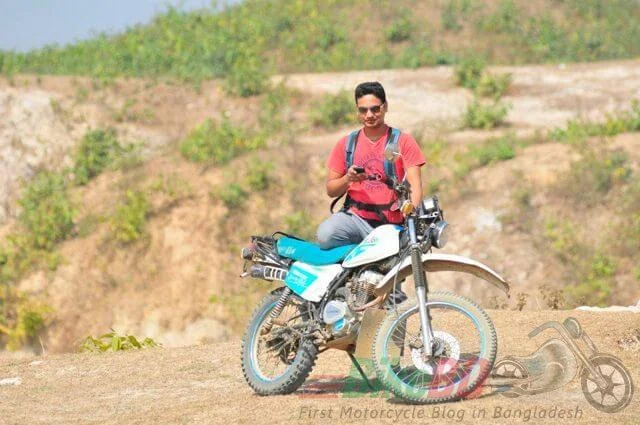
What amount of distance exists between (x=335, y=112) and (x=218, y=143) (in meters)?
2.47

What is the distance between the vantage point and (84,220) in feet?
66.7

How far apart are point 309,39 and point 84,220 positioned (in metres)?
9.48

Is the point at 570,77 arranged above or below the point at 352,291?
above

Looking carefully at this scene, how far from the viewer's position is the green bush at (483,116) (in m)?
20.6

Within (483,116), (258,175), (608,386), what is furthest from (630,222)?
(608,386)

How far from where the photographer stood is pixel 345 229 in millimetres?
7195

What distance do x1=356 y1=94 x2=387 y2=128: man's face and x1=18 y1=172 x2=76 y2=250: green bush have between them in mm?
13754

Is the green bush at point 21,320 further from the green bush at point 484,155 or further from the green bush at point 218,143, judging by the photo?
the green bush at point 484,155

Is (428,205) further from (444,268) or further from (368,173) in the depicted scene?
(368,173)

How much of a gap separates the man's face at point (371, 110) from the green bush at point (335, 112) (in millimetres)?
14597

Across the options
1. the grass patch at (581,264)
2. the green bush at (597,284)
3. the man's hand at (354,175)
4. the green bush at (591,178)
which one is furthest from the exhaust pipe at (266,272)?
the green bush at (591,178)

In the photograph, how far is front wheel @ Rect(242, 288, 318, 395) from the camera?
23.7 ft

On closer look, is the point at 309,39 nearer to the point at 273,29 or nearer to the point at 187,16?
the point at 273,29

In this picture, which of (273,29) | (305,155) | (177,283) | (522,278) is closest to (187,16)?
(273,29)
